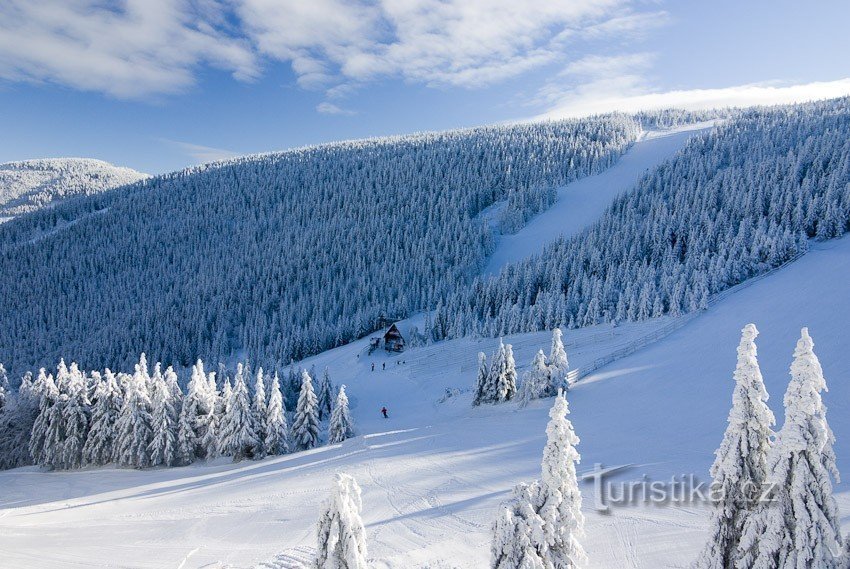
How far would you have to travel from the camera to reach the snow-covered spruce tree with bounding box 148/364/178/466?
36188 millimetres

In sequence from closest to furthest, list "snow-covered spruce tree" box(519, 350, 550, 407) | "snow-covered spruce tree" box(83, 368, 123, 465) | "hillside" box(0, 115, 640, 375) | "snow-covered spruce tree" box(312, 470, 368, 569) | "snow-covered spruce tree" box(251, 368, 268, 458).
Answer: "snow-covered spruce tree" box(312, 470, 368, 569) < "snow-covered spruce tree" box(519, 350, 550, 407) < "snow-covered spruce tree" box(251, 368, 268, 458) < "snow-covered spruce tree" box(83, 368, 123, 465) < "hillside" box(0, 115, 640, 375)

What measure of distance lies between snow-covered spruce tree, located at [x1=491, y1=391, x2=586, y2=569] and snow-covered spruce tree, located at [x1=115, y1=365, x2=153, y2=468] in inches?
1444

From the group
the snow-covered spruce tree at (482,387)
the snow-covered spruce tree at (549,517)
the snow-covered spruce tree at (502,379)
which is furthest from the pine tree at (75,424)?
the snow-covered spruce tree at (549,517)

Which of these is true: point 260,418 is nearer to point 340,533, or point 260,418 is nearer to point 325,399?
point 325,399

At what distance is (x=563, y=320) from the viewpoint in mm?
53469

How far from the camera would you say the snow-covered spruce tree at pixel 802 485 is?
8.61m

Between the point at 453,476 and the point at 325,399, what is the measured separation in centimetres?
2679

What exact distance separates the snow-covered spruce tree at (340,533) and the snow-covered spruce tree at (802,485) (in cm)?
804

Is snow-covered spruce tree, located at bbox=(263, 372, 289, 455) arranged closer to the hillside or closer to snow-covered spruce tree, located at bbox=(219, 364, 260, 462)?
snow-covered spruce tree, located at bbox=(219, 364, 260, 462)

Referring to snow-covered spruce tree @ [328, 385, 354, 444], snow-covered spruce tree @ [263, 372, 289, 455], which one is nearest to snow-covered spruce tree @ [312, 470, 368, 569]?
snow-covered spruce tree @ [328, 385, 354, 444]

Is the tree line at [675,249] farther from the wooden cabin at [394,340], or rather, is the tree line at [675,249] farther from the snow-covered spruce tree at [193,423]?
the snow-covered spruce tree at [193,423]

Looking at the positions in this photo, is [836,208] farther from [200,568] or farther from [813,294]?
[200,568]

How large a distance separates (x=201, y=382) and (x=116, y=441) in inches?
302

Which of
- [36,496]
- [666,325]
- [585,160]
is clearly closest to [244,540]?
[36,496]
